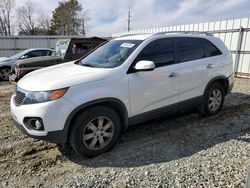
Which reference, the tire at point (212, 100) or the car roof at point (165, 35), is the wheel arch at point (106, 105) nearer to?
the car roof at point (165, 35)

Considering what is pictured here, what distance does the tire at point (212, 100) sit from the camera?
16.1 ft

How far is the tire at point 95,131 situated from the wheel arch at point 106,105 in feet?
0.18

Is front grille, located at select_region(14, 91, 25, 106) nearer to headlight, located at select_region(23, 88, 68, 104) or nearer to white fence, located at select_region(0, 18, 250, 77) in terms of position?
headlight, located at select_region(23, 88, 68, 104)

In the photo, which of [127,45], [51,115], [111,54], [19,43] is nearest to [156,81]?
[127,45]

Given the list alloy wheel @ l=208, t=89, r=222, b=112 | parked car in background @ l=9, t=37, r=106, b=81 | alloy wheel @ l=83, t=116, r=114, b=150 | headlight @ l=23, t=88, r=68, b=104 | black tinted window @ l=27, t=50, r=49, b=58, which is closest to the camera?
headlight @ l=23, t=88, r=68, b=104

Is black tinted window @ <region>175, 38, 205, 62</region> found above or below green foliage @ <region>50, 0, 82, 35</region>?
below

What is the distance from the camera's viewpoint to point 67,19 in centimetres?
4328

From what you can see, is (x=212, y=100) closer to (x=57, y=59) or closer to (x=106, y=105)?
(x=106, y=105)

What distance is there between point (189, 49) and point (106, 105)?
7.13 feet

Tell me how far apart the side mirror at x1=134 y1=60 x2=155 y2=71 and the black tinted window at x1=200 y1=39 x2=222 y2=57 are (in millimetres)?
1882

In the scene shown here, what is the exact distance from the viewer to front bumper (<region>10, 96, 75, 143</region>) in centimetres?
298

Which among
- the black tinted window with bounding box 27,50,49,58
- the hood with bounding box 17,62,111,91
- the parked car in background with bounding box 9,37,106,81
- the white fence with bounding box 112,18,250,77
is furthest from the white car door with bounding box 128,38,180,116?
the black tinted window with bounding box 27,50,49,58

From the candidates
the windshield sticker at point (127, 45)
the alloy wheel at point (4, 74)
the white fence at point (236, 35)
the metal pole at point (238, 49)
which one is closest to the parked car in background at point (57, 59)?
the alloy wheel at point (4, 74)

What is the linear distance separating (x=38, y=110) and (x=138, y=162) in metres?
1.57
